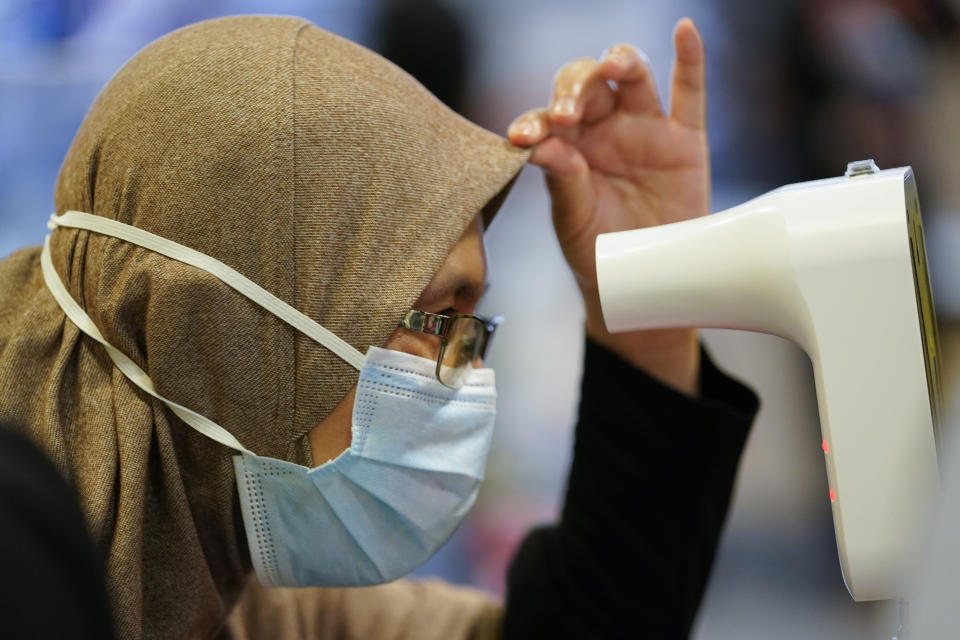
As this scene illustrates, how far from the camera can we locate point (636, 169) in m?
1.42

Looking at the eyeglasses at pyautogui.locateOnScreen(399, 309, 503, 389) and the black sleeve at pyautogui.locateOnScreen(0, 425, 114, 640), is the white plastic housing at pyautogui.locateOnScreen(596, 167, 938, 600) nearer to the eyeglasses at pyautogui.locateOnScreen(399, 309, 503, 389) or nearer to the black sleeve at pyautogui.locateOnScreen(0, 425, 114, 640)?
the eyeglasses at pyautogui.locateOnScreen(399, 309, 503, 389)

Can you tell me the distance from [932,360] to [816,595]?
1.77 m

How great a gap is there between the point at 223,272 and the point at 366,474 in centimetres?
29

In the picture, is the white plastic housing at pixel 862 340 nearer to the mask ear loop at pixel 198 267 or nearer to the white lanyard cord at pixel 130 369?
the mask ear loop at pixel 198 267

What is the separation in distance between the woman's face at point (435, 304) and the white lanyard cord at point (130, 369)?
9 cm

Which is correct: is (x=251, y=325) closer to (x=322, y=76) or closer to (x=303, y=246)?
(x=303, y=246)

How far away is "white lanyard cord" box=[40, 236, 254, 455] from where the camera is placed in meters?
1.00

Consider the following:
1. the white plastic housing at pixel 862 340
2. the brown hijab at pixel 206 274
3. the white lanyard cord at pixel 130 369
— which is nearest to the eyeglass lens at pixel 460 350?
the brown hijab at pixel 206 274

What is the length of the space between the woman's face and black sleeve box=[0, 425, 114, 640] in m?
0.57

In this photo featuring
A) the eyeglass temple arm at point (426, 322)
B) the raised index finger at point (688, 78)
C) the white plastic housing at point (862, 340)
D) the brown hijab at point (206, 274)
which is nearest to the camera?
the white plastic housing at point (862, 340)

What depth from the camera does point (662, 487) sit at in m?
1.39

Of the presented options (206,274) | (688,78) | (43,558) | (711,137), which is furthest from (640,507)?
(711,137)

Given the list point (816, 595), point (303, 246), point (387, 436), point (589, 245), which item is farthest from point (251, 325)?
point (816, 595)

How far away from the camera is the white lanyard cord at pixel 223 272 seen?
0.98 metres
